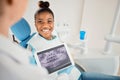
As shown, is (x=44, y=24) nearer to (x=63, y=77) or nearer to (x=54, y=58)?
(x=54, y=58)

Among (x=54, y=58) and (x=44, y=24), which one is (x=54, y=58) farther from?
(x=44, y=24)

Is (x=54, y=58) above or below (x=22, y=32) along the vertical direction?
below

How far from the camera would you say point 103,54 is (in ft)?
3.92

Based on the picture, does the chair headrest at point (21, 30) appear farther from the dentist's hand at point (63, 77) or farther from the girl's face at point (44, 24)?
the dentist's hand at point (63, 77)

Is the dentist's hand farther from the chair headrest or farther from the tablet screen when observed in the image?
the chair headrest

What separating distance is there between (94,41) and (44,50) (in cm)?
54

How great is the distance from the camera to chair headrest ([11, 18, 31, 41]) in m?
0.86

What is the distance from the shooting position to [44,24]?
2.88 feet

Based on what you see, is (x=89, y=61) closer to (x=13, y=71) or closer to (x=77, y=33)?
(x=77, y=33)

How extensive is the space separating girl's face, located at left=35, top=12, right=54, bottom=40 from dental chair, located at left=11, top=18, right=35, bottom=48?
5 cm

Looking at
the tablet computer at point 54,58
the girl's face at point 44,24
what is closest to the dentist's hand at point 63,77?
the tablet computer at point 54,58

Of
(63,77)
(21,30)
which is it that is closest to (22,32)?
(21,30)

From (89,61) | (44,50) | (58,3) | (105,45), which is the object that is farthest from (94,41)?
(44,50)

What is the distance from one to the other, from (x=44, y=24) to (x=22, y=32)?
4.4 inches
